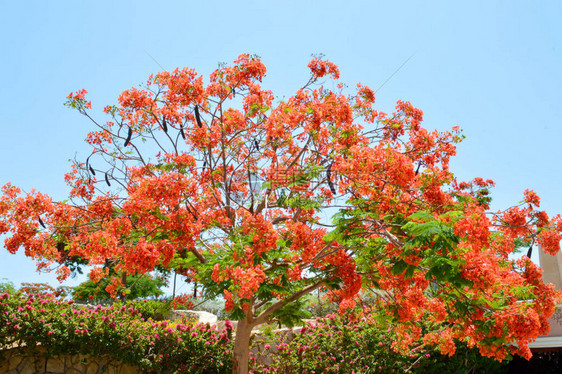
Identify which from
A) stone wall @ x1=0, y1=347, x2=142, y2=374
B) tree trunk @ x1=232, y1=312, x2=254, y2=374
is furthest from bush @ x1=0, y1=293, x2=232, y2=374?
tree trunk @ x1=232, y1=312, x2=254, y2=374

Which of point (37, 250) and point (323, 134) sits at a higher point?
point (323, 134)

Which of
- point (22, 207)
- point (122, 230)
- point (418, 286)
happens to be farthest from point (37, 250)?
point (418, 286)

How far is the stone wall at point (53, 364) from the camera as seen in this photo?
873 centimetres

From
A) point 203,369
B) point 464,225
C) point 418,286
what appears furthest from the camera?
point 203,369

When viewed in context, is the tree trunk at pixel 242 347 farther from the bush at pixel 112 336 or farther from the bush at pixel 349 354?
the bush at pixel 349 354

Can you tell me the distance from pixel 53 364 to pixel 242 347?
12.2ft

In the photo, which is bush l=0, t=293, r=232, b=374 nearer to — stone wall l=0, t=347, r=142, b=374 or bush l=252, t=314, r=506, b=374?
stone wall l=0, t=347, r=142, b=374

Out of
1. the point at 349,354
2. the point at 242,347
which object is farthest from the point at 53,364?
the point at 349,354

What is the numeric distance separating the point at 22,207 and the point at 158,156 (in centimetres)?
295

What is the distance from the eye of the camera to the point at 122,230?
7883 millimetres

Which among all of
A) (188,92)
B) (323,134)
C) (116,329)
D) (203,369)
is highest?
(188,92)

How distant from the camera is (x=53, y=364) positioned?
9.09m

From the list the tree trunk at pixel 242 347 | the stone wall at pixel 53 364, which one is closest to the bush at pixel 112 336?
the stone wall at pixel 53 364

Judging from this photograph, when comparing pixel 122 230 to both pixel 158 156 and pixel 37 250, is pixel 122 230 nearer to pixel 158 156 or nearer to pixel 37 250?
pixel 37 250
